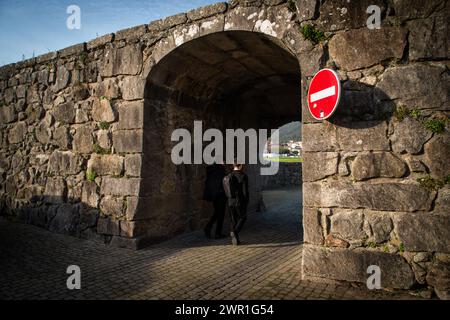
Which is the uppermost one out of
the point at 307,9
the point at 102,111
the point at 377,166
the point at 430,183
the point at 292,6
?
the point at 292,6

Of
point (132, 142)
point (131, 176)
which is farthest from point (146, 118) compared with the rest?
Answer: point (131, 176)

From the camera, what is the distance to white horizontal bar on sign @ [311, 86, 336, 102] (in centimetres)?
314

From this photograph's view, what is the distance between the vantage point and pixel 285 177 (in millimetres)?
17734

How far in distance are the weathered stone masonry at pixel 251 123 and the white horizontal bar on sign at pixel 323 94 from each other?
21 centimetres

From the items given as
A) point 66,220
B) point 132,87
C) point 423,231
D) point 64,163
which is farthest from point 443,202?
point 64,163

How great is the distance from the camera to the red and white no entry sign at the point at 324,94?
3.09 metres

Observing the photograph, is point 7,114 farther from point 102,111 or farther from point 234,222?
point 234,222

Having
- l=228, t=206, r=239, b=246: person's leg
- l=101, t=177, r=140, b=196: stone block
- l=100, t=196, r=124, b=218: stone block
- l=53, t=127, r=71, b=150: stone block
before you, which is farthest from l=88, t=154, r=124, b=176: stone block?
l=228, t=206, r=239, b=246: person's leg

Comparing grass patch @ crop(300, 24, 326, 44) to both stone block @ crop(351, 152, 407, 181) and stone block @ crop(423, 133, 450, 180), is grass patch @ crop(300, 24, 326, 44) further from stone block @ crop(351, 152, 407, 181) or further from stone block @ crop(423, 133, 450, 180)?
stone block @ crop(423, 133, 450, 180)

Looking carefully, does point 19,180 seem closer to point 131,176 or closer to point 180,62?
point 131,176

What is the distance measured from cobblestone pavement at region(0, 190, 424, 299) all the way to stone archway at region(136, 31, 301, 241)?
0.61 meters

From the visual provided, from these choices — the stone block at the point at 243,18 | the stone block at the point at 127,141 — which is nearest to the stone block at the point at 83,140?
the stone block at the point at 127,141

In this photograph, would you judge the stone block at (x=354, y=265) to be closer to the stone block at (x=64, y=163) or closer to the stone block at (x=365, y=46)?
the stone block at (x=365, y=46)

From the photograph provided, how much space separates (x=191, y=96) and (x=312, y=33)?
2922 millimetres
